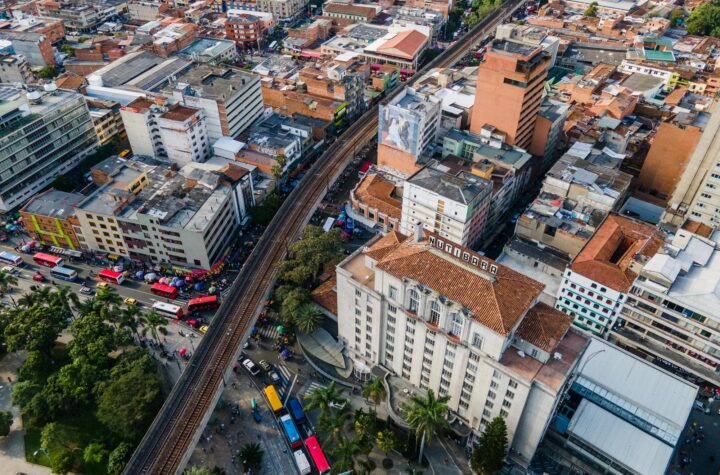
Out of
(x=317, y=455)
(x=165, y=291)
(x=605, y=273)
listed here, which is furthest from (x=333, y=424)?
(x=605, y=273)

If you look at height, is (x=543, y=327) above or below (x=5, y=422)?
above

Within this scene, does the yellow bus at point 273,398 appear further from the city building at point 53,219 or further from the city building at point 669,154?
the city building at point 669,154

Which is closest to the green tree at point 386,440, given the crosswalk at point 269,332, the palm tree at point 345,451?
the palm tree at point 345,451

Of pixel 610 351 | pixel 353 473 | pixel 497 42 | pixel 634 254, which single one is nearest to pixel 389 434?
pixel 353 473

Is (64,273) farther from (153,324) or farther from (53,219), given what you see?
(153,324)

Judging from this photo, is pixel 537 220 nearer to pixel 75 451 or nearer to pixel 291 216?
pixel 291 216
